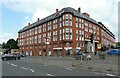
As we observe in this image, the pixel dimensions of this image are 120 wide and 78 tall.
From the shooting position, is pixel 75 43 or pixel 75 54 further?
pixel 75 43

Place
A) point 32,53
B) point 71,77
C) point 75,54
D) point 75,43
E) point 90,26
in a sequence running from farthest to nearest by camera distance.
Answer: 1. point 32,53
2. point 90,26
3. point 75,43
4. point 75,54
5. point 71,77

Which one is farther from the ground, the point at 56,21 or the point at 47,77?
the point at 56,21

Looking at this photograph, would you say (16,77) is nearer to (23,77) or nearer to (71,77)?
(23,77)

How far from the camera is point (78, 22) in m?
90.2

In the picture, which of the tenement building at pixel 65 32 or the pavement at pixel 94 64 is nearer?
the pavement at pixel 94 64

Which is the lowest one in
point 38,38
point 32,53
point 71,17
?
point 32,53

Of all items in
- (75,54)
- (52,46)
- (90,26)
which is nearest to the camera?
(75,54)

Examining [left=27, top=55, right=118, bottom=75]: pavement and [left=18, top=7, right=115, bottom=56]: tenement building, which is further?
[left=18, top=7, right=115, bottom=56]: tenement building

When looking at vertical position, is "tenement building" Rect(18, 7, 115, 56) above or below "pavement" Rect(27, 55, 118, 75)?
above

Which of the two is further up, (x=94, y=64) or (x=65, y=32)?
(x=65, y=32)

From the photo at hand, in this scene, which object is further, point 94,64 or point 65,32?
point 65,32

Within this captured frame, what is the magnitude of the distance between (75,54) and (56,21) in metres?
48.7

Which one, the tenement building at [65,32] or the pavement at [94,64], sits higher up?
the tenement building at [65,32]

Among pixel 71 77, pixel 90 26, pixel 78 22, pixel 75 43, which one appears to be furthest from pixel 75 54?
pixel 90 26
